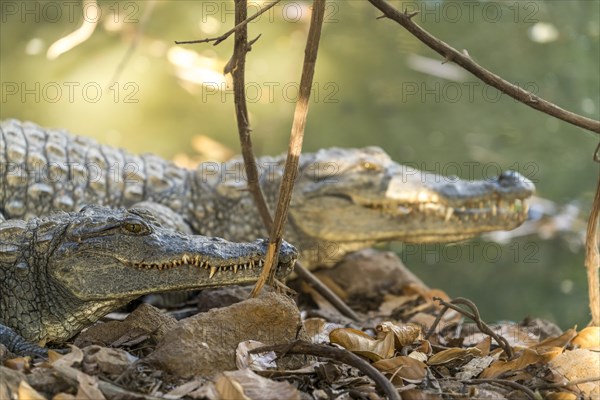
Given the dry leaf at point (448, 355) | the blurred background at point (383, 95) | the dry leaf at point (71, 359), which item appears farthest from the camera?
the blurred background at point (383, 95)

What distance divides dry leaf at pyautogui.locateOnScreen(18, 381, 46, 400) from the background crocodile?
2.13m

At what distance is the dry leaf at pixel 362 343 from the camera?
8.07 ft

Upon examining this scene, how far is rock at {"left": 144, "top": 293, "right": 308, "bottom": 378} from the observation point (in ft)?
7.11

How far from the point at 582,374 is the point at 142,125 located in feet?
16.2

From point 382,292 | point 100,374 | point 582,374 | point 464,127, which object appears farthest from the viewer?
point 464,127

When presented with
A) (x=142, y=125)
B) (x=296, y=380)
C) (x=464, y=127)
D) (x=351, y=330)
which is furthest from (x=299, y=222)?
(x=464, y=127)

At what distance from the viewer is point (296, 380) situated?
2221 millimetres

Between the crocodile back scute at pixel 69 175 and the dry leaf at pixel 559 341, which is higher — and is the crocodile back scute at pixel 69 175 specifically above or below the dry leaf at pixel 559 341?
above

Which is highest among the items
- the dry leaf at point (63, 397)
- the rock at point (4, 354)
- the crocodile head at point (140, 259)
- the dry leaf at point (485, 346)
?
the crocodile head at point (140, 259)

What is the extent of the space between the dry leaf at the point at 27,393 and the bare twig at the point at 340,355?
0.60 metres

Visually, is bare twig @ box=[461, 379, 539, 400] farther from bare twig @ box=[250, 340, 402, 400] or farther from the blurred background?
the blurred background

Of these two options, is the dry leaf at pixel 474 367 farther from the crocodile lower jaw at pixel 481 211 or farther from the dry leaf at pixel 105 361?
the crocodile lower jaw at pixel 481 211

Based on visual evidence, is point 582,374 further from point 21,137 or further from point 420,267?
point 420,267

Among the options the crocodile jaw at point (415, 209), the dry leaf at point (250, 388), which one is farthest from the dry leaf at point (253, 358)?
the crocodile jaw at point (415, 209)
